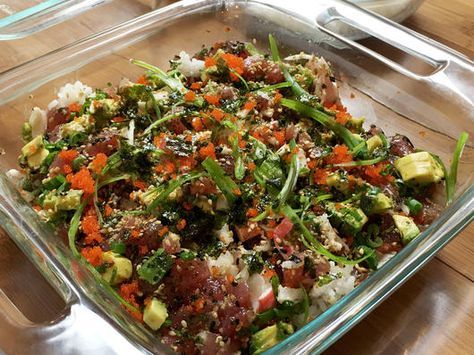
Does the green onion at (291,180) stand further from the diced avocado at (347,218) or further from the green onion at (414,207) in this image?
the green onion at (414,207)

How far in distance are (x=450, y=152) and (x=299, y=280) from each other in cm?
67

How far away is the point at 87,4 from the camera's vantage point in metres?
1.85

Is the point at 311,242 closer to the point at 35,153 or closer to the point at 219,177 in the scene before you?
the point at 219,177

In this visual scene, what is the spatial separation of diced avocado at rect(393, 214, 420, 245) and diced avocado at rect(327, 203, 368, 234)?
82 millimetres

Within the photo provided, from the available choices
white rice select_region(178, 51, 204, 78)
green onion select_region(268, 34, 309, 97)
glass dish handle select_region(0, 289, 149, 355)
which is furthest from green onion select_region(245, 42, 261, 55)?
glass dish handle select_region(0, 289, 149, 355)

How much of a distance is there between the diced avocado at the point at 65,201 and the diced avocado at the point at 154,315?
361 mm

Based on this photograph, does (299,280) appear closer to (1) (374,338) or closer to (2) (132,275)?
(1) (374,338)

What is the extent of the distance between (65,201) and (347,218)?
0.69 meters

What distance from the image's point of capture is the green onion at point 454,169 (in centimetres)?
152

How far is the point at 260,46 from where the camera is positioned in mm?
2012

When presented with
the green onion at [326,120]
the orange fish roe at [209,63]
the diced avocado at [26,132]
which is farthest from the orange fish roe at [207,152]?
the diced avocado at [26,132]

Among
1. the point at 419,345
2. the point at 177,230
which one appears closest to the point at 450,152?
the point at 419,345

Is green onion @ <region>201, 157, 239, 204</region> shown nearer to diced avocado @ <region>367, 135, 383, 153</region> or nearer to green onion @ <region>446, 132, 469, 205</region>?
diced avocado @ <region>367, 135, 383, 153</region>

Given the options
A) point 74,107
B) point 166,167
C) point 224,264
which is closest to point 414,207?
point 224,264
